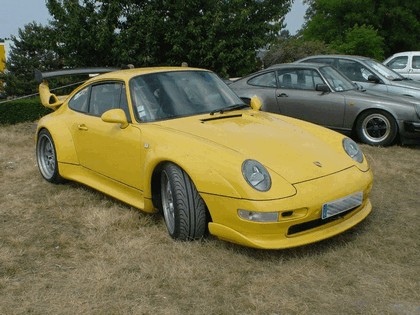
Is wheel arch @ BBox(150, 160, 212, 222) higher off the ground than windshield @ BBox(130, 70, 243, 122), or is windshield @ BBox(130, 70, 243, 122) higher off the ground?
windshield @ BBox(130, 70, 243, 122)

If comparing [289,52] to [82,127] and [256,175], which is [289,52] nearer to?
[82,127]

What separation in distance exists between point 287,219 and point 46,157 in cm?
374

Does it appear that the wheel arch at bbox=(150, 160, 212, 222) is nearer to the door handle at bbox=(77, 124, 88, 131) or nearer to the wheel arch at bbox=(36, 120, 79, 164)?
the door handle at bbox=(77, 124, 88, 131)

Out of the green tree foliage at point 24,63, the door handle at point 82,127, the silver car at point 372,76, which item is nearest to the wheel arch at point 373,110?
the silver car at point 372,76

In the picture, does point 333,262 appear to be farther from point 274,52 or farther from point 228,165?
point 274,52

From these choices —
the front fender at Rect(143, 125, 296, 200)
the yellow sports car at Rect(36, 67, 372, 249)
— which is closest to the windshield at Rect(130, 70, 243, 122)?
the yellow sports car at Rect(36, 67, 372, 249)

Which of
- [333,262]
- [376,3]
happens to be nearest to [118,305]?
[333,262]

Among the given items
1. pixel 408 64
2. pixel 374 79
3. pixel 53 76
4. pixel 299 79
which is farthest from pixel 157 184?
pixel 408 64

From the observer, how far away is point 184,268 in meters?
3.65

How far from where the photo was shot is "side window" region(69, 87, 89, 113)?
5.52 m

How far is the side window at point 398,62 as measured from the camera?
16.3m

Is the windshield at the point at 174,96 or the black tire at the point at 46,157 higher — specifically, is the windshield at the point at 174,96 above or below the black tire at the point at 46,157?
above

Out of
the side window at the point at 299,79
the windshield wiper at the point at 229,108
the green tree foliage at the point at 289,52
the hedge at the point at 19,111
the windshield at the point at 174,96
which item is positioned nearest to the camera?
the windshield at the point at 174,96

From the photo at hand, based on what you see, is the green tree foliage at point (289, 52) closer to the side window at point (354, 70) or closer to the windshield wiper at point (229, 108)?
the side window at point (354, 70)
